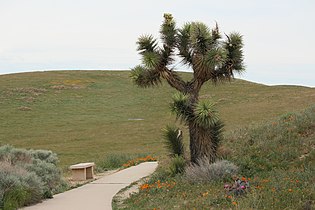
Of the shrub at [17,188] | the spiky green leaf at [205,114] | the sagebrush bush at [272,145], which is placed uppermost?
the spiky green leaf at [205,114]

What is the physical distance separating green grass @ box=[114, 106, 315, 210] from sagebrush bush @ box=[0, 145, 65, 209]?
2.17 m

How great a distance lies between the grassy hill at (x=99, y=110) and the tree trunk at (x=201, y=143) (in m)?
12.2

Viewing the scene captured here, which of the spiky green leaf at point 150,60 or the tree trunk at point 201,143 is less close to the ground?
the spiky green leaf at point 150,60

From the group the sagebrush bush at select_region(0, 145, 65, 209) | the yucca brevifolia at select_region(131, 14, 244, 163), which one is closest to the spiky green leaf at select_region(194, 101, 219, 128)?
the yucca brevifolia at select_region(131, 14, 244, 163)

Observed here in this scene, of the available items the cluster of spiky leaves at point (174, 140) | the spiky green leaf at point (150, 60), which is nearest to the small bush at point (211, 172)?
the cluster of spiky leaves at point (174, 140)

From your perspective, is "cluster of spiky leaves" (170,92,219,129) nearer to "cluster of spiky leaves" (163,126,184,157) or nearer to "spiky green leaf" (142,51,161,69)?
"spiky green leaf" (142,51,161,69)

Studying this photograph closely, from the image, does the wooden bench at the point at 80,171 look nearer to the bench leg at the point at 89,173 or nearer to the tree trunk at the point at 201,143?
the bench leg at the point at 89,173

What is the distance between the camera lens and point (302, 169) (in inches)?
484

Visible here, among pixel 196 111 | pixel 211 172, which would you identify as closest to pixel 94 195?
pixel 211 172

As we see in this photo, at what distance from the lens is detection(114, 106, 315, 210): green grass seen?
9.09 metres

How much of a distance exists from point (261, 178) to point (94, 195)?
4274 mm

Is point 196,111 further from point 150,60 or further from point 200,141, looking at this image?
point 150,60

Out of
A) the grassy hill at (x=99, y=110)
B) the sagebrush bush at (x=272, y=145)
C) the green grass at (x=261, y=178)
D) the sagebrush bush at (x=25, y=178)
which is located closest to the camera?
the green grass at (x=261, y=178)

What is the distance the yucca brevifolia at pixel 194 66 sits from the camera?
13844mm
